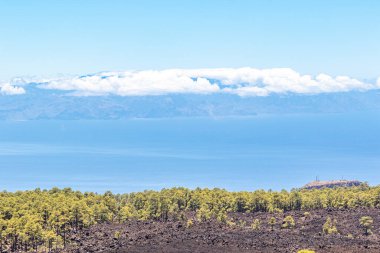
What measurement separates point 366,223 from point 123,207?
112ft

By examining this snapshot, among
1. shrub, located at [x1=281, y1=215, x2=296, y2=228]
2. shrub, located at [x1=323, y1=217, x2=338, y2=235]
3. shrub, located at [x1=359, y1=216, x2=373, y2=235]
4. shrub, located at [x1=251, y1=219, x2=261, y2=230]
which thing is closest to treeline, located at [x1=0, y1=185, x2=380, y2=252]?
shrub, located at [x1=251, y1=219, x2=261, y2=230]

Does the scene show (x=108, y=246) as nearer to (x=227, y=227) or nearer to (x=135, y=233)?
(x=135, y=233)

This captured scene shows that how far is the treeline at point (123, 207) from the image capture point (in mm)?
62438

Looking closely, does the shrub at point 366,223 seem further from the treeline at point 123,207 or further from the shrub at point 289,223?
the treeline at point 123,207

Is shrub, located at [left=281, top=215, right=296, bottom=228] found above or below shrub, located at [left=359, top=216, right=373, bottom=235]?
above

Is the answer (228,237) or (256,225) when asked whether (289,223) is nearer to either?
(256,225)

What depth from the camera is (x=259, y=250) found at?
56.2 metres

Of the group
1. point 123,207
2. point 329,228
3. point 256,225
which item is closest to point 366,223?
point 329,228

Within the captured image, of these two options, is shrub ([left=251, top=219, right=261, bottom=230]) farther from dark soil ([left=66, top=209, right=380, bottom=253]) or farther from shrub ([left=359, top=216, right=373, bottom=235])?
shrub ([left=359, top=216, right=373, bottom=235])

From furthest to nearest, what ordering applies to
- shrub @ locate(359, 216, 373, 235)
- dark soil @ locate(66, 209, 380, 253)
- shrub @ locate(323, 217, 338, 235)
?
shrub @ locate(359, 216, 373, 235) < shrub @ locate(323, 217, 338, 235) < dark soil @ locate(66, 209, 380, 253)

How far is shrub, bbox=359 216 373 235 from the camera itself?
66.2 meters

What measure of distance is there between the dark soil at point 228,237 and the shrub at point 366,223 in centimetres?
55

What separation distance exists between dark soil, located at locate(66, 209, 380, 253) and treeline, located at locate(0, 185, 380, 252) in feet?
9.87

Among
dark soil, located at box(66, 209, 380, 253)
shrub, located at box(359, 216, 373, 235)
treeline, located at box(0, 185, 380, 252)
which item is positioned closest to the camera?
dark soil, located at box(66, 209, 380, 253)
